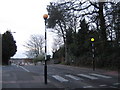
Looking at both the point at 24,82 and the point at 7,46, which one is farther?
the point at 7,46

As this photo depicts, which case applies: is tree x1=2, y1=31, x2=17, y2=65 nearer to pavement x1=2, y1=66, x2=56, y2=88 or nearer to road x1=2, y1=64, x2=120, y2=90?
road x1=2, y1=64, x2=120, y2=90

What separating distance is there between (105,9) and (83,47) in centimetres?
1255

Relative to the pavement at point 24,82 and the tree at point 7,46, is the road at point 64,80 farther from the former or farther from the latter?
the tree at point 7,46

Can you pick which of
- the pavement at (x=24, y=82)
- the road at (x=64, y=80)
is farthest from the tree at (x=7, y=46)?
the pavement at (x=24, y=82)

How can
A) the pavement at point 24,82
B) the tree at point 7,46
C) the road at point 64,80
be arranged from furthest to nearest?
1. the tree at point 7,46
2. the road at point 64,80
3. the pavement at point 24,82

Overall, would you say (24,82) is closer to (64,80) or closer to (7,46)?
(64,80)

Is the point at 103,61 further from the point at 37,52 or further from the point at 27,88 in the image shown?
the point at 37,52

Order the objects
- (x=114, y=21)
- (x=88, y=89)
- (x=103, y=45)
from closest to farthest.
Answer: (x=88, y=89)
(x=114, y=21)
(x=103, y=45)

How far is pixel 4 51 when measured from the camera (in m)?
65.2

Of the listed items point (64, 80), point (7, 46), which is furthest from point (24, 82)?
point (7, 46)

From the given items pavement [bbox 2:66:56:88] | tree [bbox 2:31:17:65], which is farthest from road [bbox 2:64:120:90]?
tree [bbox 2:31:17:65]

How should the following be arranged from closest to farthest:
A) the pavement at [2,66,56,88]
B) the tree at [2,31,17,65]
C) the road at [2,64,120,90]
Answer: the pavement at [2,66,56,88] → the road at [2,64,120,90] → the tree at [2,31,17,65]

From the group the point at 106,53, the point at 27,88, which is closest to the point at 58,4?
the point at 106,53

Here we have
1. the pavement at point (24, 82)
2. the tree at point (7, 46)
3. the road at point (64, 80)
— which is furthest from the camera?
the tree at point (7, 46)
